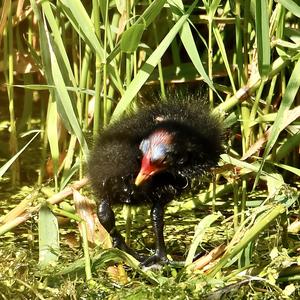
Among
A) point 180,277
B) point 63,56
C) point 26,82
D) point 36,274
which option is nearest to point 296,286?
point 180,277

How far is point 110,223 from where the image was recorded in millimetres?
2674

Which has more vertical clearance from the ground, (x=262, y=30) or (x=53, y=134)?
(x=262, y=30)

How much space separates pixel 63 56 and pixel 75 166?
35cm

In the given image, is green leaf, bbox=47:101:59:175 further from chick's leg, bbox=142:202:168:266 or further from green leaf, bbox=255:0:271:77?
green leaf, bbox=255:0:271:77

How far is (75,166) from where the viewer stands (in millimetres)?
2891

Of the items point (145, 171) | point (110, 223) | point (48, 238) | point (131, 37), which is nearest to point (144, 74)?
point (131, 37)

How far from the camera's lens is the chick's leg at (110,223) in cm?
267

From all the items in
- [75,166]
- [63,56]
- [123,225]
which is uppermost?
[63,56]

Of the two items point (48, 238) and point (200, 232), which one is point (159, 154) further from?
point (48, 238)

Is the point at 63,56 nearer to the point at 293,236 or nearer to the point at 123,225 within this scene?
the point at 123,225

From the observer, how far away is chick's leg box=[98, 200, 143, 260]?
8.77ft

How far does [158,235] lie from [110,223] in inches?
A: 5.4

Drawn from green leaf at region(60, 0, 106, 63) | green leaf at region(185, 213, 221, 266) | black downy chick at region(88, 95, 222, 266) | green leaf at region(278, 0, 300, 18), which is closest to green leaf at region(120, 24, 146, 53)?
green leaf at region(60, 0, 106, 63)

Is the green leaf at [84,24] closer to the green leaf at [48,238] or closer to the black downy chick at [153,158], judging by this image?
the black downy chick at [153,158]
